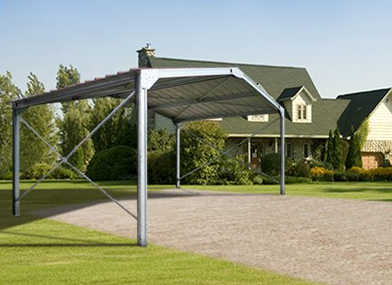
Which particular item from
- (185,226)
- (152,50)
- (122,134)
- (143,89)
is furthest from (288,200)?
(152,50)

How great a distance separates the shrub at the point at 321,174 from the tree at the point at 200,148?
7.22 meters

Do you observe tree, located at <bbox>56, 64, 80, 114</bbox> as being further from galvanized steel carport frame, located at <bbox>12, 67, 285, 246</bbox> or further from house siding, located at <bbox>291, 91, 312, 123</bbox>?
galvanized steel carport frame, located at <bbox>12, 67, 285, 246</bbox>

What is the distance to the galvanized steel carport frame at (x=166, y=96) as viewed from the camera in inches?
403

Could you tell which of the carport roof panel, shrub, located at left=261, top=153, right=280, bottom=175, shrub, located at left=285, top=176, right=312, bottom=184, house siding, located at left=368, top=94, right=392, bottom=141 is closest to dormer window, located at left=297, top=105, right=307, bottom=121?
house siding, located at left=368, top=94, right=392, bottom=141

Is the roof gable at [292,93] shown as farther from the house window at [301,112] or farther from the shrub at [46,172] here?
the shrub at [46,172]

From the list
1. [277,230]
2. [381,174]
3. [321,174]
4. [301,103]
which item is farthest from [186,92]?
[301,103]

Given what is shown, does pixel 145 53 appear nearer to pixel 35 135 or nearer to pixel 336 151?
pixel 35 135

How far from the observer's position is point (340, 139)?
36500 mm

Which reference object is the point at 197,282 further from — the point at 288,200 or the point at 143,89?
the point at 288,200

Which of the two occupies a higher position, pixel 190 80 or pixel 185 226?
pixel 190 80

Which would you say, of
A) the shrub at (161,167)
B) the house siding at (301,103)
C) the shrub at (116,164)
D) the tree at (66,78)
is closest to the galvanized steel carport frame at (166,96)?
the shrub at (161,167)

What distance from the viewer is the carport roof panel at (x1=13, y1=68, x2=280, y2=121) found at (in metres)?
11.5

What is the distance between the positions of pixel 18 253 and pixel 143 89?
3.49 meters

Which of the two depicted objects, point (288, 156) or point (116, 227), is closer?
point (116, 227)
